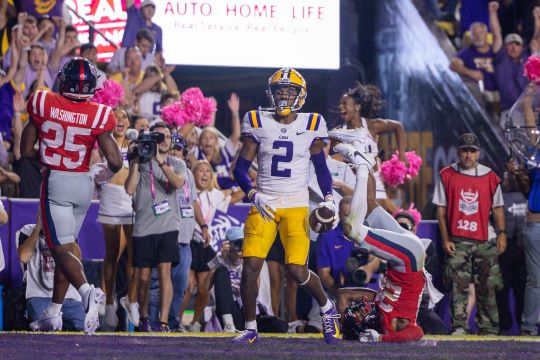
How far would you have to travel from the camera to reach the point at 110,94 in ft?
39.1

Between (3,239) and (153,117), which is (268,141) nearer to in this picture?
(3,239)

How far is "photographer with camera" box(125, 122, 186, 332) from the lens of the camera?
414 inches

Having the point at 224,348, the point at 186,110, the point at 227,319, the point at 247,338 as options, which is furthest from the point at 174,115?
the point at 224,348

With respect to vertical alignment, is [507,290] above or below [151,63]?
below

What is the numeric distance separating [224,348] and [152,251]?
262cm

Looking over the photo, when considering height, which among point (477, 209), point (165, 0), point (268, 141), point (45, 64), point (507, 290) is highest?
point (165, 0)

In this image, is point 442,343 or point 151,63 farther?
point 151,63

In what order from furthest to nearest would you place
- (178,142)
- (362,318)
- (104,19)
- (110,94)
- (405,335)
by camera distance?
1. (104,19)
2. (110,94)
3. (178,142)
4. (362,318)
5. (405,335)

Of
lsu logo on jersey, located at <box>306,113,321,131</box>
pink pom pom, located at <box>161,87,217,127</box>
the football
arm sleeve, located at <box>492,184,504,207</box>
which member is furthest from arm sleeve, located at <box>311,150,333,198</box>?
pink pom pom, located at <box>161,87,217,127</box>

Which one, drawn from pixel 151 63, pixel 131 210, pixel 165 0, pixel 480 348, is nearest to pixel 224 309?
pixel 131 210

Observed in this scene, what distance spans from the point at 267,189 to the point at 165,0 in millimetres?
6537

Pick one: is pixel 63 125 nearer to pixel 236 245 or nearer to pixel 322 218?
pixel 322 218

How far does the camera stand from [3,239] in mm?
11109

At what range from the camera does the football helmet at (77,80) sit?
8.63 m
